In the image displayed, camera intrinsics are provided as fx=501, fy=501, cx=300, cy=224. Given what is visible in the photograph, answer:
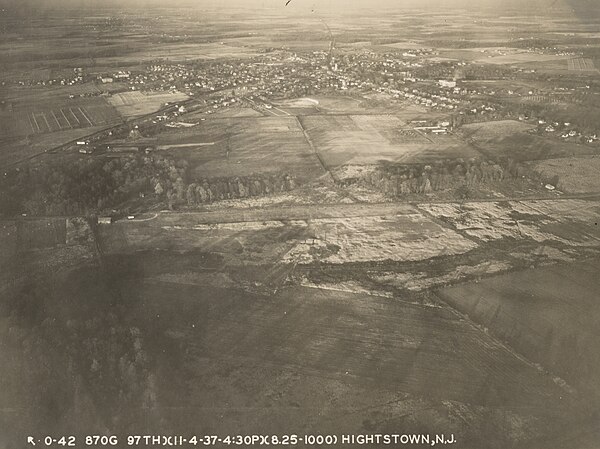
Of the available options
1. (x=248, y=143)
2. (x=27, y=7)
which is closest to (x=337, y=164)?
(x=248, y=143)

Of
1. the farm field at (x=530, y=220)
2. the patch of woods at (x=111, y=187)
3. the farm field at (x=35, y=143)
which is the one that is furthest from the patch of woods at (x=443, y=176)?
the farm field at (x=35, y=143)

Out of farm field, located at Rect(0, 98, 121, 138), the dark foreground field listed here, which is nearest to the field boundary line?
the dark foreground field

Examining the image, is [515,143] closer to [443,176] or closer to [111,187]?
[443,176]

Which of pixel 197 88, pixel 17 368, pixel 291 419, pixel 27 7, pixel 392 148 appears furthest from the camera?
pixel 197 88

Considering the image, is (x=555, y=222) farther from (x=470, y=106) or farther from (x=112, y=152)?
(x=112, y=152)

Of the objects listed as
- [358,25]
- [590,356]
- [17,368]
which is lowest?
[590,356]

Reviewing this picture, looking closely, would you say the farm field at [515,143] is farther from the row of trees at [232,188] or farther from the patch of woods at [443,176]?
the row of trees at [232,188]
